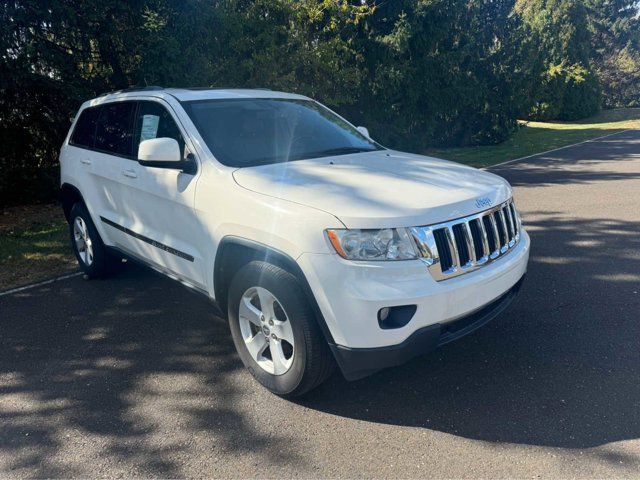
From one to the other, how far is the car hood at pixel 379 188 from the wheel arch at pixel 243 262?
0.33 m

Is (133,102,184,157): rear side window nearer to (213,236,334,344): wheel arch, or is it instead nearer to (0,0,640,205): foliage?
(213,236,334,344): wheel arch

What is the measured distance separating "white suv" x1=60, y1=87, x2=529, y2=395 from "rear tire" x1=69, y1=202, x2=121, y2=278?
661 millimetres

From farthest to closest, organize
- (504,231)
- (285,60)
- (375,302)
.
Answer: (285,60)
(504,231)
(375,302)

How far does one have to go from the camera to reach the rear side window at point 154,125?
4.11 meters

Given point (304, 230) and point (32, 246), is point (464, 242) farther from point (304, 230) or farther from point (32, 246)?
point (32, 246)

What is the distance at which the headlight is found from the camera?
283 centimetres

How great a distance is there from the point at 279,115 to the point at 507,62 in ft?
60.2

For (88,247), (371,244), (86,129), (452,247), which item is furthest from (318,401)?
(86,129)

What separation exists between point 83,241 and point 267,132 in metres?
2.75


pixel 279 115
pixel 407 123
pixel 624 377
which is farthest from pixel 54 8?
pixel 407 123

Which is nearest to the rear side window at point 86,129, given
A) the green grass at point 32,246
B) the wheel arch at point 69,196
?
the wheel arch at point 69,196

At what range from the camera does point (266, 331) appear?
3338 mm

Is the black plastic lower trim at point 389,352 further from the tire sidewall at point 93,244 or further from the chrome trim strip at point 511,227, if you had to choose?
the tire sidewall at point 93,244

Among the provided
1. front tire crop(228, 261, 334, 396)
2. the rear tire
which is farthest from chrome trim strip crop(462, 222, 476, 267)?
the rear tire
